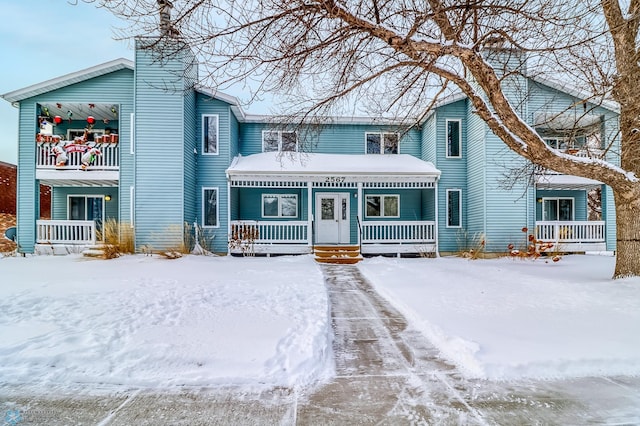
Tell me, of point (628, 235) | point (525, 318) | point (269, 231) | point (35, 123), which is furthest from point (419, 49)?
point (35, 123)

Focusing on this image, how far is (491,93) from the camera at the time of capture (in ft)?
20.4

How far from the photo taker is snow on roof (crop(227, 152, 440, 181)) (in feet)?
41.8

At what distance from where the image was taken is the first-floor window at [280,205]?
1503 centimetres

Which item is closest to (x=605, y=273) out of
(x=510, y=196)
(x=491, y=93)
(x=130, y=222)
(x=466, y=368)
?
(x=510, y=196)

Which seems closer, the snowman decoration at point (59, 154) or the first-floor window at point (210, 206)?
the snowman decoration at point (59, 154)

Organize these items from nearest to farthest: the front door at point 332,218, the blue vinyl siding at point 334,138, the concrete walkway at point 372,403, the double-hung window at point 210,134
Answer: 1. the concrete walkway at point 372,403
2. the double-hung window at point 210,134
3. the front door at point 332,218
4. the blue vinyl siding at point 334,138

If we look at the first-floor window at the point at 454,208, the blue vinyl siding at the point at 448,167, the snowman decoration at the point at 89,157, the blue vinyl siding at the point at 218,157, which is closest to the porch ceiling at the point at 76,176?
the snowman decoration at the point at 89,157

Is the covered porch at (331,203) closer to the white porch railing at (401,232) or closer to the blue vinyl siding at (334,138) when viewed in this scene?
the white porch railing at (401,232)

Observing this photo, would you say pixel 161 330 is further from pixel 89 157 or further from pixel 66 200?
pixel 66 200

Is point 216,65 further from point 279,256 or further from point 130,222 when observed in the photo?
point 130,222

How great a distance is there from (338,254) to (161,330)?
834 centimetres

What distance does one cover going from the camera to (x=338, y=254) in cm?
1227

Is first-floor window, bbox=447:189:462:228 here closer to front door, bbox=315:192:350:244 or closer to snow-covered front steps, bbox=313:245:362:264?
front door, bbox=315:192:350:244

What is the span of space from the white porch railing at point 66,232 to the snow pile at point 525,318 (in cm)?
1026
